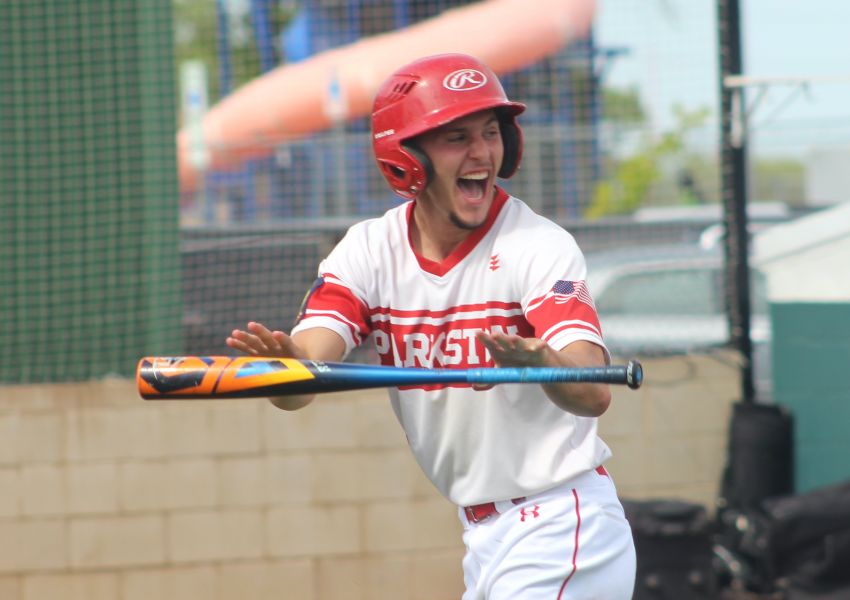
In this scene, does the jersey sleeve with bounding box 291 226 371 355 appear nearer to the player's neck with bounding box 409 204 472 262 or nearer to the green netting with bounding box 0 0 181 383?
the player's neck with bounding box 409 204 472 262

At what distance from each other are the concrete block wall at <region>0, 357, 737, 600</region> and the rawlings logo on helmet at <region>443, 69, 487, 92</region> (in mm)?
3268

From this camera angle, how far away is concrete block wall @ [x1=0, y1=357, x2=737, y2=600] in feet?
21.0

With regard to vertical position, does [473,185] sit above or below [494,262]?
above

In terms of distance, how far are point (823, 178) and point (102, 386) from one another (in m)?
4.37

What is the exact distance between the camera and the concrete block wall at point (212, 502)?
6.40 metres

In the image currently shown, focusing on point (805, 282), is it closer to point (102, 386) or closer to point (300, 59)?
point (102, 386)

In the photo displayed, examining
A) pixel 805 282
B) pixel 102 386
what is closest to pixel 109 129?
pixel 102 386

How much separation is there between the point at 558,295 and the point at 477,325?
28cm

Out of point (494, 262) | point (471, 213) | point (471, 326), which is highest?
point (471, 213)

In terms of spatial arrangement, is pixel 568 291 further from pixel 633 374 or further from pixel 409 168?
pixel 409 168

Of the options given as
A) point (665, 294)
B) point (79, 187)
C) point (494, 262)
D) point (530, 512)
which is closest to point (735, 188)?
point (665, 294)

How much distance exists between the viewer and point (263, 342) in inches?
122

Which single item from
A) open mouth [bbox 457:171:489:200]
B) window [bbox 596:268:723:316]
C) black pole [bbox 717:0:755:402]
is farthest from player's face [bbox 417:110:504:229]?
window [bbox 596:268:723:316]

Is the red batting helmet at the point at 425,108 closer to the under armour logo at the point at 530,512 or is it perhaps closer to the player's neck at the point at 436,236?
the player's neck at the point at 436,236
